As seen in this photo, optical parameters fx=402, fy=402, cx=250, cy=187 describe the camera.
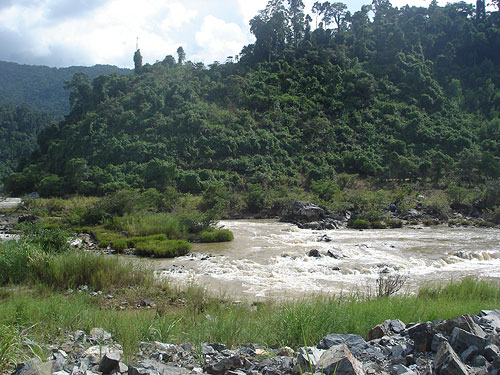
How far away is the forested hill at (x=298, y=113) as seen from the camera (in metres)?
48.1

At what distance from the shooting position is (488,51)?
7962 cm

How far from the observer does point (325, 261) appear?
17750mm

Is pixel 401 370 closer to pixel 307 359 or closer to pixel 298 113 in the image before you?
pixel 307 359

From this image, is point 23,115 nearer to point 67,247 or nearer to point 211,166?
point 211,166

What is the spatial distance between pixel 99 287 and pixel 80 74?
6743 centimetres

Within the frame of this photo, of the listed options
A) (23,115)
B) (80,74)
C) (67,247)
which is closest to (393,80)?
(80,74)

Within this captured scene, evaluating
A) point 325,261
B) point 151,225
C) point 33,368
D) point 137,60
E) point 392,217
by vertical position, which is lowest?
point 392,217

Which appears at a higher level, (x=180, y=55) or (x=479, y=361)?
(x=180, y=55)

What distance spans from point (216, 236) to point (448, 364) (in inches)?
754

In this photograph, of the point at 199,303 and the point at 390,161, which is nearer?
the point at 199,303

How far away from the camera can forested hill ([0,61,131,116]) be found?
158625 mm

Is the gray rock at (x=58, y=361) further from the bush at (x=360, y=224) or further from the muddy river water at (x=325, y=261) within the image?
the bush at (x=360, y=224)

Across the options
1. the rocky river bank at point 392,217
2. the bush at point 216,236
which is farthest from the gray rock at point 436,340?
the rocky river bank at point 392,217

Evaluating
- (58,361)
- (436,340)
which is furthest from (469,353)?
(58,361)
